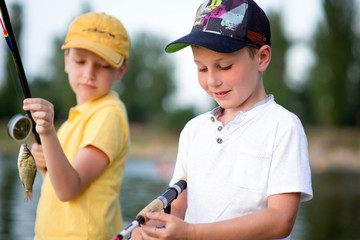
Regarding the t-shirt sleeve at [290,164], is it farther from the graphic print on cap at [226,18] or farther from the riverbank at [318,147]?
the riverbank at [318,147]

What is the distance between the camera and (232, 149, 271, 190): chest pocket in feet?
4.77

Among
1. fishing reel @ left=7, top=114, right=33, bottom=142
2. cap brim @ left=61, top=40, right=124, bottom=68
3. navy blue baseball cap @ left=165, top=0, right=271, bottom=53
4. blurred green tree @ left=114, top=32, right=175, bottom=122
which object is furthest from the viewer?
blurred green tree @ left=114, top=32, right=175, bottom=122

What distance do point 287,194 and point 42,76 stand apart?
27.7 meters

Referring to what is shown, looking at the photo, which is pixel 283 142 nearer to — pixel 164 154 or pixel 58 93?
pixel 164 154

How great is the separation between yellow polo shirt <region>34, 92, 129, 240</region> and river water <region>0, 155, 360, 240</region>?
13.2 ft

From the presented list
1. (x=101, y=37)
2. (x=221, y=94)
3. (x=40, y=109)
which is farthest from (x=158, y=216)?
(x=101, y=37)

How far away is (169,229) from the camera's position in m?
1.30

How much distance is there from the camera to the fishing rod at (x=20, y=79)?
1530 millimetres

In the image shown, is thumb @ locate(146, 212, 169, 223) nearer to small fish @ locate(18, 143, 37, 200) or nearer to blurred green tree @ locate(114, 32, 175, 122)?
small fish @ locate(18, 143, 37, 200)

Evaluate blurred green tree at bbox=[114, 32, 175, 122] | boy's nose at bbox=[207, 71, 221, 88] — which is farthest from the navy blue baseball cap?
blurred green tree at bbox=[114, 32, 175, 122]

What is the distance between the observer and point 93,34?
219 centimetres

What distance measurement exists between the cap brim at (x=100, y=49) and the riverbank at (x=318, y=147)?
49.2 ft

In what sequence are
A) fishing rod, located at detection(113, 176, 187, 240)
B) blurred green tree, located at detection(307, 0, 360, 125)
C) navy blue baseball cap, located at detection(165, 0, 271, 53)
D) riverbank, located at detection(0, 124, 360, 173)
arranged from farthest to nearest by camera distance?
blurred green tree, located at detection(307, 0, 360, 125) → riverbank, located at detection(0, 124, 360, 173) → navy blue baseball cap, located at detection(165, 0, 271, 53) → fishing rod, located at detection(113, 176, 187, 240)

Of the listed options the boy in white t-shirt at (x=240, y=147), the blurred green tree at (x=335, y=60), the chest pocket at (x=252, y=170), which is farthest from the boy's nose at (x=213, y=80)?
the blurred green tree at (x=335, y=60)
